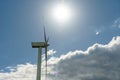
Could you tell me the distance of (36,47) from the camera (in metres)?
122

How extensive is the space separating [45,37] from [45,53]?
7641 millimetres

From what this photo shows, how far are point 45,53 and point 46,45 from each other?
534cm

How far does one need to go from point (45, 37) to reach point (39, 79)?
21910 millimetres

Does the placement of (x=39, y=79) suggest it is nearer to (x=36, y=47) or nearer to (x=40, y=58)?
(x=40, y=58)

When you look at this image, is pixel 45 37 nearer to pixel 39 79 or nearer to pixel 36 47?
pixel 36 47

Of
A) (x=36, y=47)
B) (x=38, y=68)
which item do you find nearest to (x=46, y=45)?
(x=36, y=47)

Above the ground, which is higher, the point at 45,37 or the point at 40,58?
the point at 45,37

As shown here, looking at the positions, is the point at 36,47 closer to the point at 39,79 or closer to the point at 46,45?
the point at 46,45

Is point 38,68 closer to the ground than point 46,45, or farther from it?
closer to the ground

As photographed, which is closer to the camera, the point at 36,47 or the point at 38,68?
the point at 38,68

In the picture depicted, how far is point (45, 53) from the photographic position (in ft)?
385

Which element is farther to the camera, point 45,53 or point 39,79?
point 45,53

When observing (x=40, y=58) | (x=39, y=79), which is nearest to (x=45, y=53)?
(x=40, y=58)

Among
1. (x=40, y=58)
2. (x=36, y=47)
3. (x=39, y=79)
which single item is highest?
(x=36, y=47)
